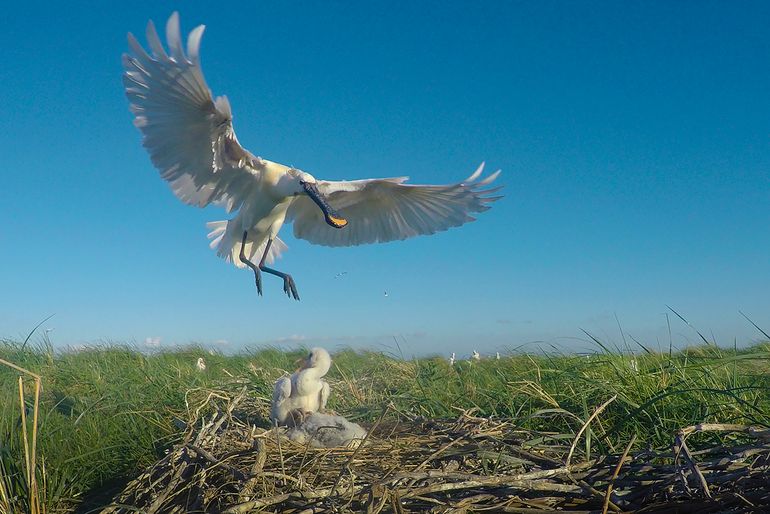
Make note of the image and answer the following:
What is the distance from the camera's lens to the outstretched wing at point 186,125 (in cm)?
514

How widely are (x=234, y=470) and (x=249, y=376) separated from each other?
2701 millimetres

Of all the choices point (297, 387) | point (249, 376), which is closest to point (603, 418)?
point (297, 387)

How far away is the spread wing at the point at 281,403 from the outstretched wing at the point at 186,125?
105 inches

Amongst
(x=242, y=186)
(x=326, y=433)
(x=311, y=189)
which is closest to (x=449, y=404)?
(x=326, y=433)

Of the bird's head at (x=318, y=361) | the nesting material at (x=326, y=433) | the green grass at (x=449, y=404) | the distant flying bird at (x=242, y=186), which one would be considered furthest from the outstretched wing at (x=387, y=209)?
the nesting material at (x=326, y=433)

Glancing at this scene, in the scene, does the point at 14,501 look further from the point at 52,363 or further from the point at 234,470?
the point at 52,363

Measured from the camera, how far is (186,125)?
610 cm

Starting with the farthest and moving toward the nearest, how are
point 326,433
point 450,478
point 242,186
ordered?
1. point 242,186
2. point 326,433
3. point 450,478

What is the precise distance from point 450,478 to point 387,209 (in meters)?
5.40

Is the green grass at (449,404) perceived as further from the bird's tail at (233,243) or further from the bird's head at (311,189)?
the bird's tail at (233,243)

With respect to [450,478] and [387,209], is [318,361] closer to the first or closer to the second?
[450,478]

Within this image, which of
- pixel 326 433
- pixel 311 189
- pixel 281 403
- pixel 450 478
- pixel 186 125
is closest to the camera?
pixel 450 478

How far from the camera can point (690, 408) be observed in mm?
3711

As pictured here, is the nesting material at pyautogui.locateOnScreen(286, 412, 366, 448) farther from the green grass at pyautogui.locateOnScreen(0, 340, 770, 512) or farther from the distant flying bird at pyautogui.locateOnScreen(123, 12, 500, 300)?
the distant flying bird at pyautogui.locateOnScreen(123, 12, 500, 300)
